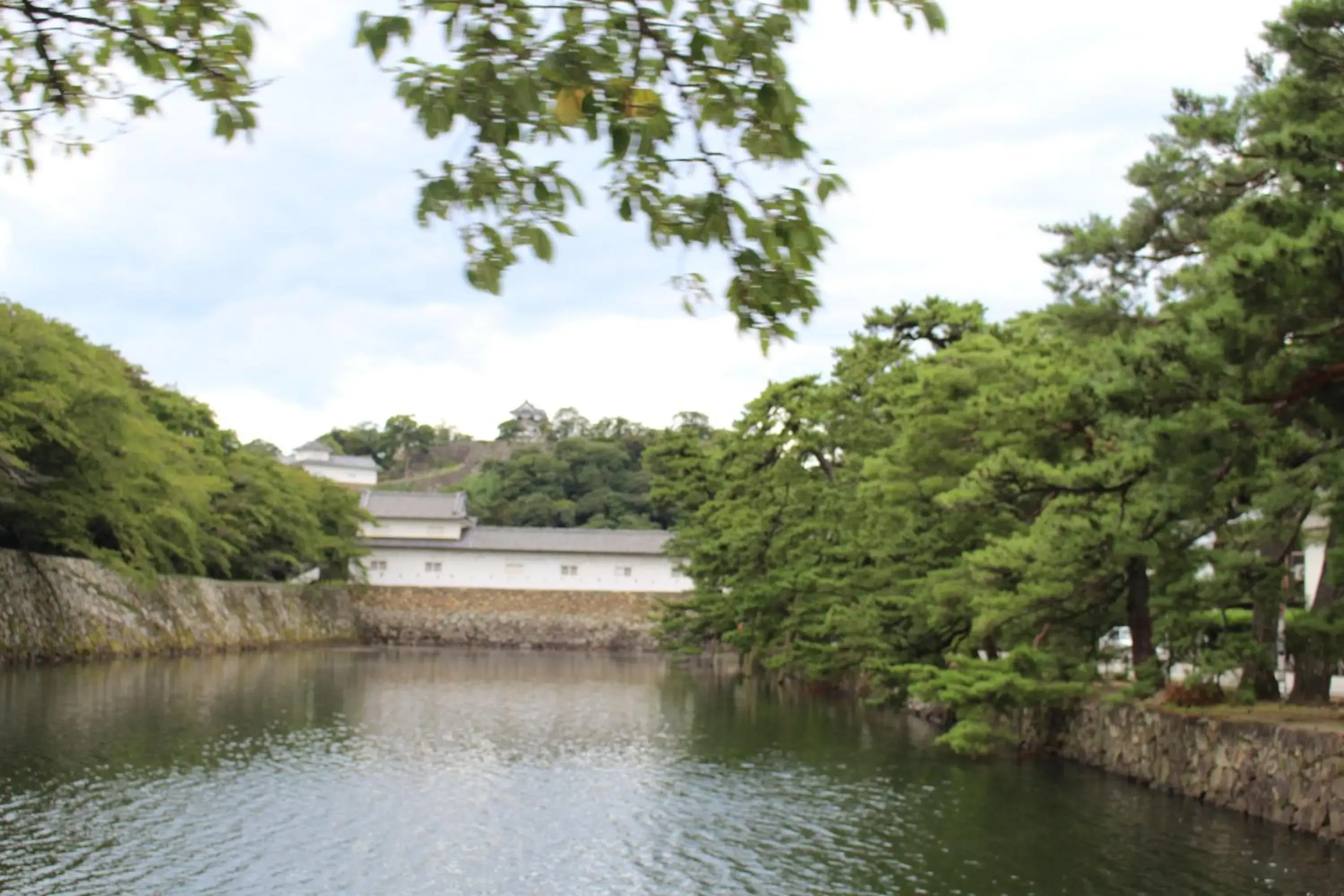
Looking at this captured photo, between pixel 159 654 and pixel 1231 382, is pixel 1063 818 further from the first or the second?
pixel 159 654

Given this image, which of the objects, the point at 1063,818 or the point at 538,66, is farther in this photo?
the point at 1063,818

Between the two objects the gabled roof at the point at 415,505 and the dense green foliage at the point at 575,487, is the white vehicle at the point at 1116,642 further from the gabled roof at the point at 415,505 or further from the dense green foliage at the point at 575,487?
the dense green foliage at the point at 575,487

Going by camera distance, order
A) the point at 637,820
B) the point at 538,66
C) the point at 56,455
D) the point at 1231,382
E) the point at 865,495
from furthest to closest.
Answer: the point at 56,455 < the point at 865,495 < the point at 637,820 < the point at 1231,382 < the point at 538,66

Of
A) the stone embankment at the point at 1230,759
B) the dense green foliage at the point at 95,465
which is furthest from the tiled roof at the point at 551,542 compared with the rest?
the stone embankment at the point at 1230,759

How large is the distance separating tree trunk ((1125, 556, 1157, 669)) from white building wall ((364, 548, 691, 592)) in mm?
29353

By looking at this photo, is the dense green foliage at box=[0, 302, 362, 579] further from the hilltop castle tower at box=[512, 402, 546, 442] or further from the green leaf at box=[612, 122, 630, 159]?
the hilltop castle tower at box=[512, 402, 546, 442]

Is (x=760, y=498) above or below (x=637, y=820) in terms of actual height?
above

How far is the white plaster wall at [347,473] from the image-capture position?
61.0 metres

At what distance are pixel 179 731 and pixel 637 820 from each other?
6324mm

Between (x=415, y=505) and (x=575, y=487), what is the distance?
11290 mm

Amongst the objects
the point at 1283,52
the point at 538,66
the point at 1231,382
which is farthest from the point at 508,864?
the point at 1283,52

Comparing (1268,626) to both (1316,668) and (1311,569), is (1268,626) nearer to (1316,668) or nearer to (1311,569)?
(1316,668)

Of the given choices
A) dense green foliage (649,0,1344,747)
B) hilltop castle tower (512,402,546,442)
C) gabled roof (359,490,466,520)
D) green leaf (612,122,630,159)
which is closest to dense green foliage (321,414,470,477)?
hilltop castle tower (512,402,546,442)

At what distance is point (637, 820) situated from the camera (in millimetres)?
9594
